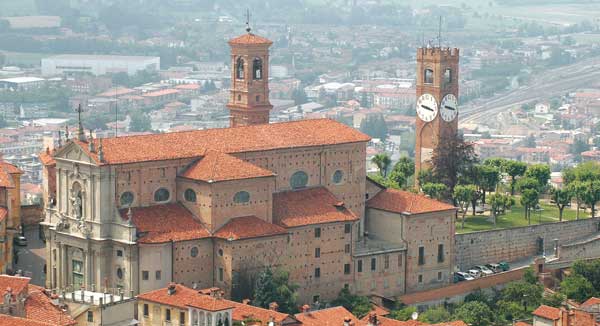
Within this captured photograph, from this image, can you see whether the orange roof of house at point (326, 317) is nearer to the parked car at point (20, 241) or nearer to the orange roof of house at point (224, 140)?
the orange roof of house at point (224, 140)

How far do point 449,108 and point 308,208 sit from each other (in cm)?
1878

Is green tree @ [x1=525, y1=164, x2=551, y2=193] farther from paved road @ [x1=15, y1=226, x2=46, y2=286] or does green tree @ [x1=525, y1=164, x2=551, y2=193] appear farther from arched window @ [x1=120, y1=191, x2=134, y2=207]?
arched window @ [x1=120, y1=191, x2=134, y2=207]

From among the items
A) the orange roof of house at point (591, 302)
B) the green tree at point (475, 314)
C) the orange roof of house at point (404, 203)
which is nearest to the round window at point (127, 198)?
the orange roof of house at point (404, 203)

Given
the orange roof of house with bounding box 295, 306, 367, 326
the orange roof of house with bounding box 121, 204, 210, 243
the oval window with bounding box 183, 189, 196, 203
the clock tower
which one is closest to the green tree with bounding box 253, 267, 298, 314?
the orange roof of house with bounding box 295, 306, 367, 326

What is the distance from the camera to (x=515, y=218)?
90188 mm

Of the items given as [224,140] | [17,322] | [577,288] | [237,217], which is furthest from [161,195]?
[17,322]

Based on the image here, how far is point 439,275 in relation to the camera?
81.5m

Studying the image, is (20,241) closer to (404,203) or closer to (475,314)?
(404,203)

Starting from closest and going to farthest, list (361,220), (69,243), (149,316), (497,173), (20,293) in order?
(20,293), (149,316), (69,243), (361,220), (497,173)

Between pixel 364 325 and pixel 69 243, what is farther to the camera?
pixel 69 243

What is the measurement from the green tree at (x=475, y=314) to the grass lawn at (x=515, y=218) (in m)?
8.15

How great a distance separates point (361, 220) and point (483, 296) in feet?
20.1

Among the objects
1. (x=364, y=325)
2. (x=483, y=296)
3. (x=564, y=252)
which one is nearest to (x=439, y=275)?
(x=483, y=296)

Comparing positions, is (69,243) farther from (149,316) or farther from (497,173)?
(497,173)
